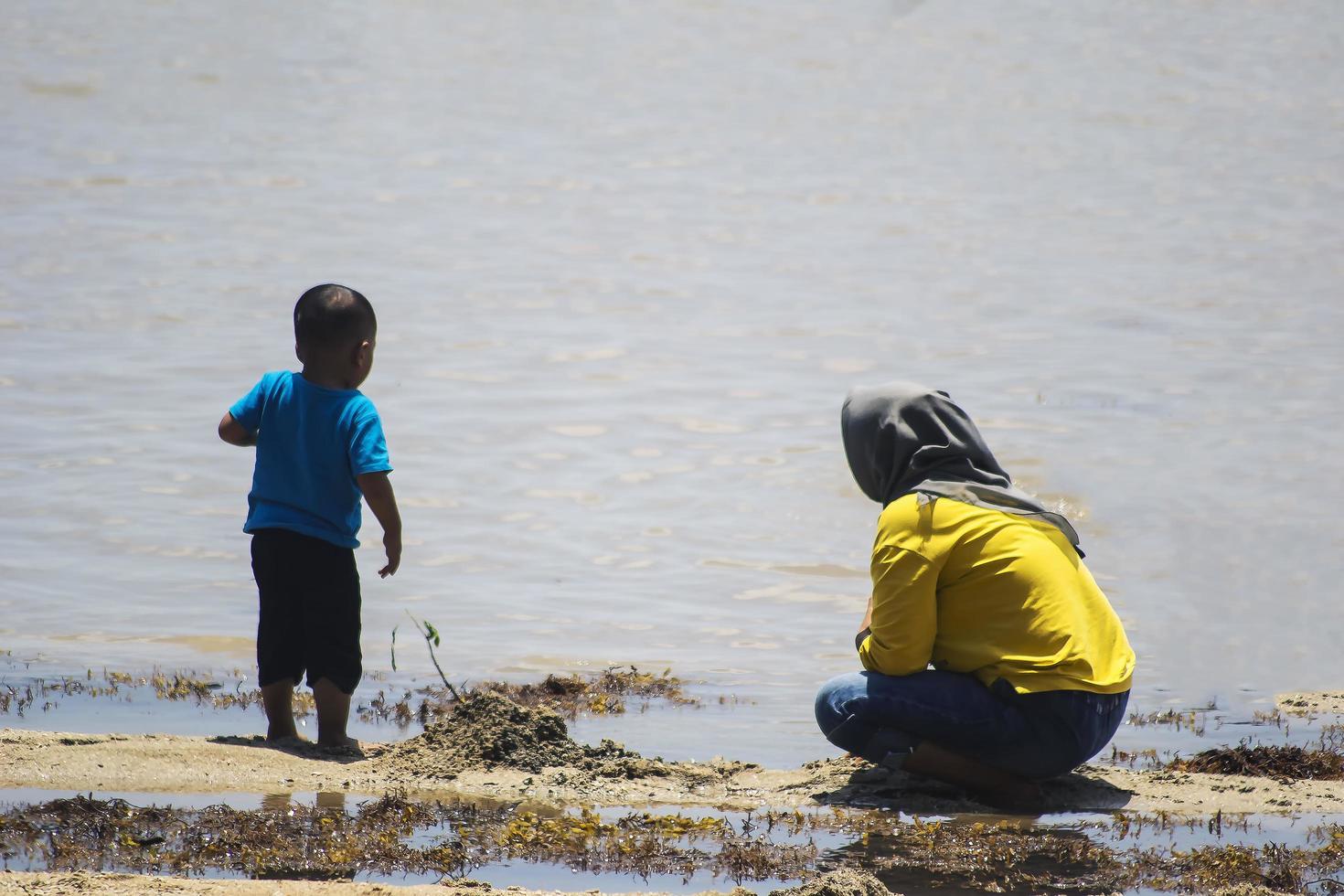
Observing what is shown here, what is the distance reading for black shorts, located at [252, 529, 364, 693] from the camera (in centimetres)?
609

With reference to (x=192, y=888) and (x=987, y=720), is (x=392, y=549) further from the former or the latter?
(x=987, y=720)

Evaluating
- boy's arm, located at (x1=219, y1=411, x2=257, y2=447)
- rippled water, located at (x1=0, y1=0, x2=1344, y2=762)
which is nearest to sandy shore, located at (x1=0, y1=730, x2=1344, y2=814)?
rippled water, located at (x1=0, y1=0, x2=1344, y2=762)

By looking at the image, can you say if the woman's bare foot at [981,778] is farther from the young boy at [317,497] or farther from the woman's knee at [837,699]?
the young boy at [317,497]

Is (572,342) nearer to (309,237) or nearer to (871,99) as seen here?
(309,237)

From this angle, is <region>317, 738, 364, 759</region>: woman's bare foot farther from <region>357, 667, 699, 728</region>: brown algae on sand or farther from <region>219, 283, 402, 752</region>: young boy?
<region>357, 667, 699, 728</region>: brown algae on sand

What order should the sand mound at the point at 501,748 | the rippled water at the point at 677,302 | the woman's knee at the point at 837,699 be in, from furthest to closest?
1. the rippled water at the point at 677,302
2. the sand mound at the point at 501,748
3. the woman's knee at the point at 837,699

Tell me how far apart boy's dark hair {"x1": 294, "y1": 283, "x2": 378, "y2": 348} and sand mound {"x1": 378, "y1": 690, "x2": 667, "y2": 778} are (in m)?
1.47

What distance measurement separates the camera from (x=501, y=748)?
5.92 metres

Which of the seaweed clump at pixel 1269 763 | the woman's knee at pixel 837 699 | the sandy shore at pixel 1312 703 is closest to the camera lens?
the woman's knee at pixel 837 699

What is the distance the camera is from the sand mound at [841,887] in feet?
14.0

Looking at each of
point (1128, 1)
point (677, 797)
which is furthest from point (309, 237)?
point (1128, 1)

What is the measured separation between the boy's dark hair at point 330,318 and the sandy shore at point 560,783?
1.55 meters

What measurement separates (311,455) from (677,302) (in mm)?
24510

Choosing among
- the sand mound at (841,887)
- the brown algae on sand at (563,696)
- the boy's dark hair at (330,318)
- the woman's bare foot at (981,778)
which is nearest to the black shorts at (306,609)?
the boy's dark hair at (330,318)
